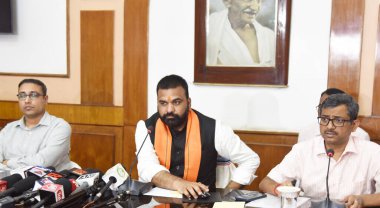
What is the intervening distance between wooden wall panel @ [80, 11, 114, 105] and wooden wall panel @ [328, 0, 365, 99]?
1.94 m

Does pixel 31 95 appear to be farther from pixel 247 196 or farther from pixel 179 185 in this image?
pixel 247 196

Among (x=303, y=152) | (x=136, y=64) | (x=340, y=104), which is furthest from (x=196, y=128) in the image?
(x=136, y=64)

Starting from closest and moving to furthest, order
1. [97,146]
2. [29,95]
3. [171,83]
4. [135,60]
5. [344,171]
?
[344,171] < [171,83] < [29,95] < [135,60] < [97,146]

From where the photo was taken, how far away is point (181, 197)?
6.27ft

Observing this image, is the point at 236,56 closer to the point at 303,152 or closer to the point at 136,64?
the point at 136,64

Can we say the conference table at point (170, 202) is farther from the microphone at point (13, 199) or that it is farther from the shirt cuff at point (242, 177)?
the shirt cuff at point (242, 177)

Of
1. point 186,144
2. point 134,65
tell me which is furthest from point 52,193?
point 134,65

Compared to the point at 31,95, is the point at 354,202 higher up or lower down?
lower down

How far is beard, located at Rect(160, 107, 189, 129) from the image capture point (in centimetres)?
245

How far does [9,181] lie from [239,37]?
216 centimetres

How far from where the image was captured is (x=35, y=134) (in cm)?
289

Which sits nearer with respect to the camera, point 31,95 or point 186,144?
point 186,144

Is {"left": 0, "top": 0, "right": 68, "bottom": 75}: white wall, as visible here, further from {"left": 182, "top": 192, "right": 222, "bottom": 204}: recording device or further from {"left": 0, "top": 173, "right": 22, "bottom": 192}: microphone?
{"left": 182, "top": 192, "right": 222, "bottom": 204}: recording device

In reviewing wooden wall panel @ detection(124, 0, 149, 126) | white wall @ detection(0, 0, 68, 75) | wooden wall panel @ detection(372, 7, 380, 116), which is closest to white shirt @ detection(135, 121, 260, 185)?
wooden wall panel @ detection(124, 0, 149, 126)
